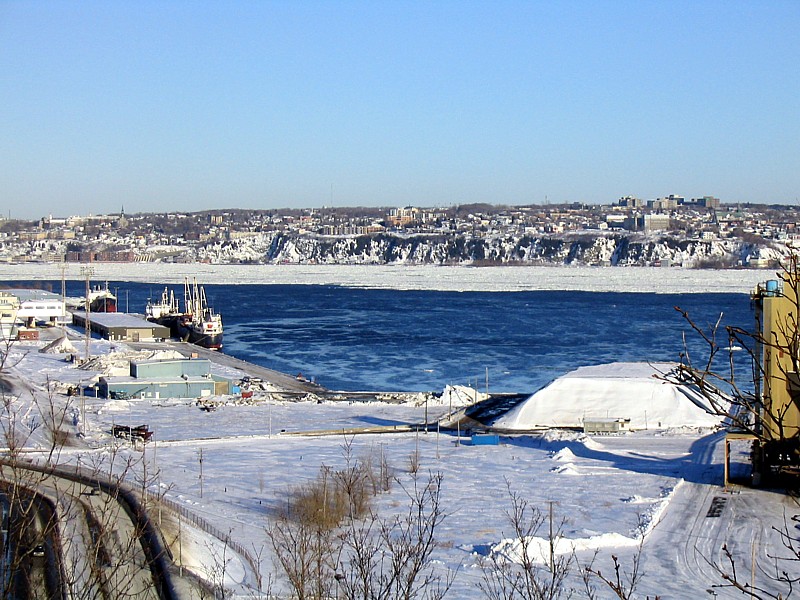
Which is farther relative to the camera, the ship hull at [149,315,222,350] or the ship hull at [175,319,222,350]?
the ship hull at [149,315,222,350]

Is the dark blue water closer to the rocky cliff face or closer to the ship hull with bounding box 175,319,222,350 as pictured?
the ship hull with bounding box 175,319,222,350

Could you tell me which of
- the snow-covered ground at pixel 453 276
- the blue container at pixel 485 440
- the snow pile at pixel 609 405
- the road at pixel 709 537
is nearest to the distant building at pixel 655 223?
the snow-covered ground at pixel 453 276

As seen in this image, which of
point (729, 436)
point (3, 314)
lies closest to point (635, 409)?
point (729, 436)

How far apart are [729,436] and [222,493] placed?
5.20 meters

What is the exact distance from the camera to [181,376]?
2036 centimetres

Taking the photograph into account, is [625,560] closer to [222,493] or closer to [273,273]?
[222,493]

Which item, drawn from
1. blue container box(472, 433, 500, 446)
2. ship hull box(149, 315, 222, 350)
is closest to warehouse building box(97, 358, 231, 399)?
blue container box(472, 433, 500, 446)

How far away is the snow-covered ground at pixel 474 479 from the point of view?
7996 millimetres

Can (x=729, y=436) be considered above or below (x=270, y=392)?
above

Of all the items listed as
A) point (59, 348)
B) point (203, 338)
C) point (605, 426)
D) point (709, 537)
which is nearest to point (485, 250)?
point (203, 338)

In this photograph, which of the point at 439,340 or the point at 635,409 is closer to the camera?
the point at 635,409

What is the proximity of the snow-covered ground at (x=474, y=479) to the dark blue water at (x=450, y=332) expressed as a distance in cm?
541

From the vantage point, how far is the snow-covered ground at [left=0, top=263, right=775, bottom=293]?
59312mm

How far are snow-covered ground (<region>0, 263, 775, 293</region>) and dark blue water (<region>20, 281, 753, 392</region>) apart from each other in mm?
5628
